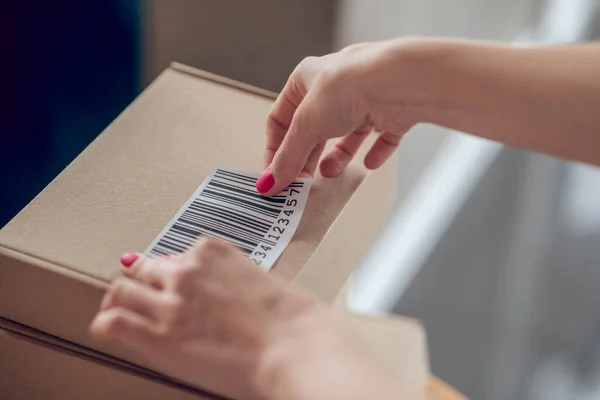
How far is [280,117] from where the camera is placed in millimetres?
682

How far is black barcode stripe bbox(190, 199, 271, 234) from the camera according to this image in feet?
2.05

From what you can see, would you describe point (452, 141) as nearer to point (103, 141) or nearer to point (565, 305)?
point (565, 305)

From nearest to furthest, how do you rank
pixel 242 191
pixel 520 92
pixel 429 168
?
1. pixel 520 92
2. pixel 242 191
3. pixel 429 168

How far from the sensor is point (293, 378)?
0.42 meters

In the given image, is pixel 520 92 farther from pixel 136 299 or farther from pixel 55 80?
pixel 55 80

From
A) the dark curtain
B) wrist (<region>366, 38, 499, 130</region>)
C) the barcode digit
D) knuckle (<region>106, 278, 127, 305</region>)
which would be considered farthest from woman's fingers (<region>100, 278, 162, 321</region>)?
the dark curtain

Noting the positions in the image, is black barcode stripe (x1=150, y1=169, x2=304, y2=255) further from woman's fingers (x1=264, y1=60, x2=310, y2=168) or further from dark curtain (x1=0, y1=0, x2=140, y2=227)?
dark curtain (x1=0, y1=0, x2=140, y2=227)

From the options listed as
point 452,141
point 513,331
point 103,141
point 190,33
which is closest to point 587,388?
point 513,331

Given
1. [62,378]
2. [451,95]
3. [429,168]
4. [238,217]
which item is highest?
[451,95]

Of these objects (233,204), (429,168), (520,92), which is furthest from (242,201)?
(429,168)

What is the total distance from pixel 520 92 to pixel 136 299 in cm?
29

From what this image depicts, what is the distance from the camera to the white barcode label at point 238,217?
60cm

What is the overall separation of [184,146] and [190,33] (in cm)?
33

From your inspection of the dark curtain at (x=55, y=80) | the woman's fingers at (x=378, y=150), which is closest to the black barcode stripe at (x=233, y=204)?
the woman's fingers at (x=378, y=150)
